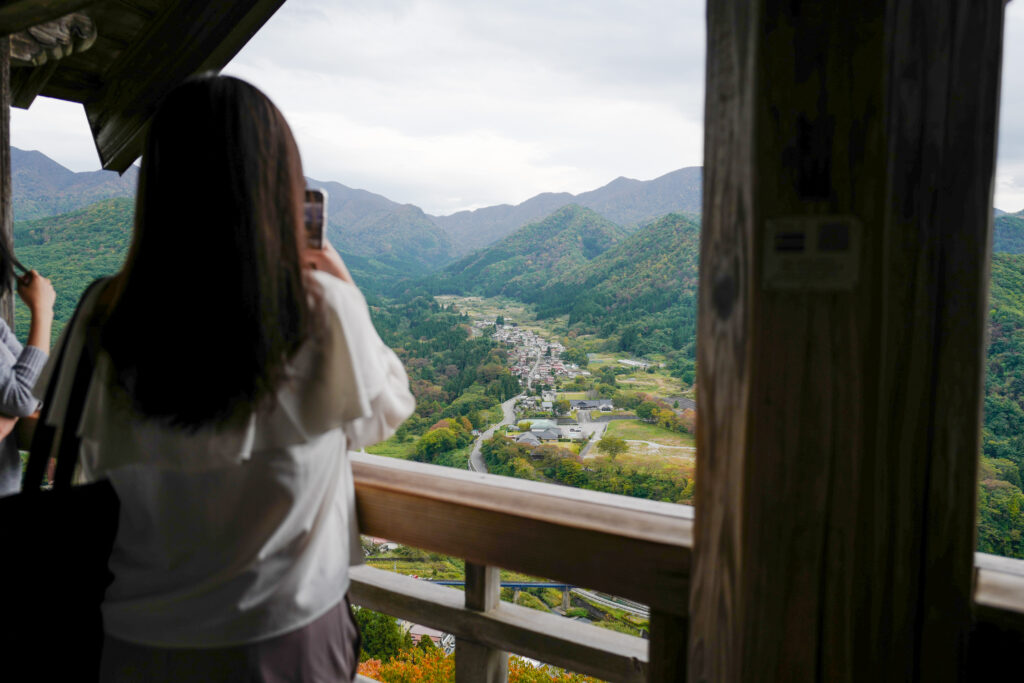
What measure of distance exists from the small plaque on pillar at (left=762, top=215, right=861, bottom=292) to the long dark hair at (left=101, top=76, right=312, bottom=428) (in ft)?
1.92

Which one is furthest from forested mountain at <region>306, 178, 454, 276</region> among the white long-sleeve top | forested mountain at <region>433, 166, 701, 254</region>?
the white long-sleeve top

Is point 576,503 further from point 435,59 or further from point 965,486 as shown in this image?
point 435,59

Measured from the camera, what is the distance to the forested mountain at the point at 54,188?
4172 millimetres

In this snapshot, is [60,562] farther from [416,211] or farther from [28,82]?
[416,211]

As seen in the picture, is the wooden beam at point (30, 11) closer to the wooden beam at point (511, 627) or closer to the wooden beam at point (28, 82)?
the wooden beam at point (28, 82)

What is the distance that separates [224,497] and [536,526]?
0.45 meters

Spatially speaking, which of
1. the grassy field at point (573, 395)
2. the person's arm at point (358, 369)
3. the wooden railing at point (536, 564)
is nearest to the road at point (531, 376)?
the grassy field at point (573, 395)

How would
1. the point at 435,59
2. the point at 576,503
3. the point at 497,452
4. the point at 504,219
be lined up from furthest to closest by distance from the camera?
the point at 504,219, the point at 435,59, the point at 497,452, the point at 576,503

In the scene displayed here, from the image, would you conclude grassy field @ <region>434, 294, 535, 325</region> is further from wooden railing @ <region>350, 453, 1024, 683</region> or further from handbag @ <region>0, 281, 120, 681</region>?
handbag @ <region>0, 281, 120, 681</region>

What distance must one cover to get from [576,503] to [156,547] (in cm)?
61

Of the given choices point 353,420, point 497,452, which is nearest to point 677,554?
point 353,420

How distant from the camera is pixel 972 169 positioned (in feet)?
2.08

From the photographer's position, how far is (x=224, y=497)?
2.39 feet

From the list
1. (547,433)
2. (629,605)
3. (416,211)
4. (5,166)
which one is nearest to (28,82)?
(5,166)
